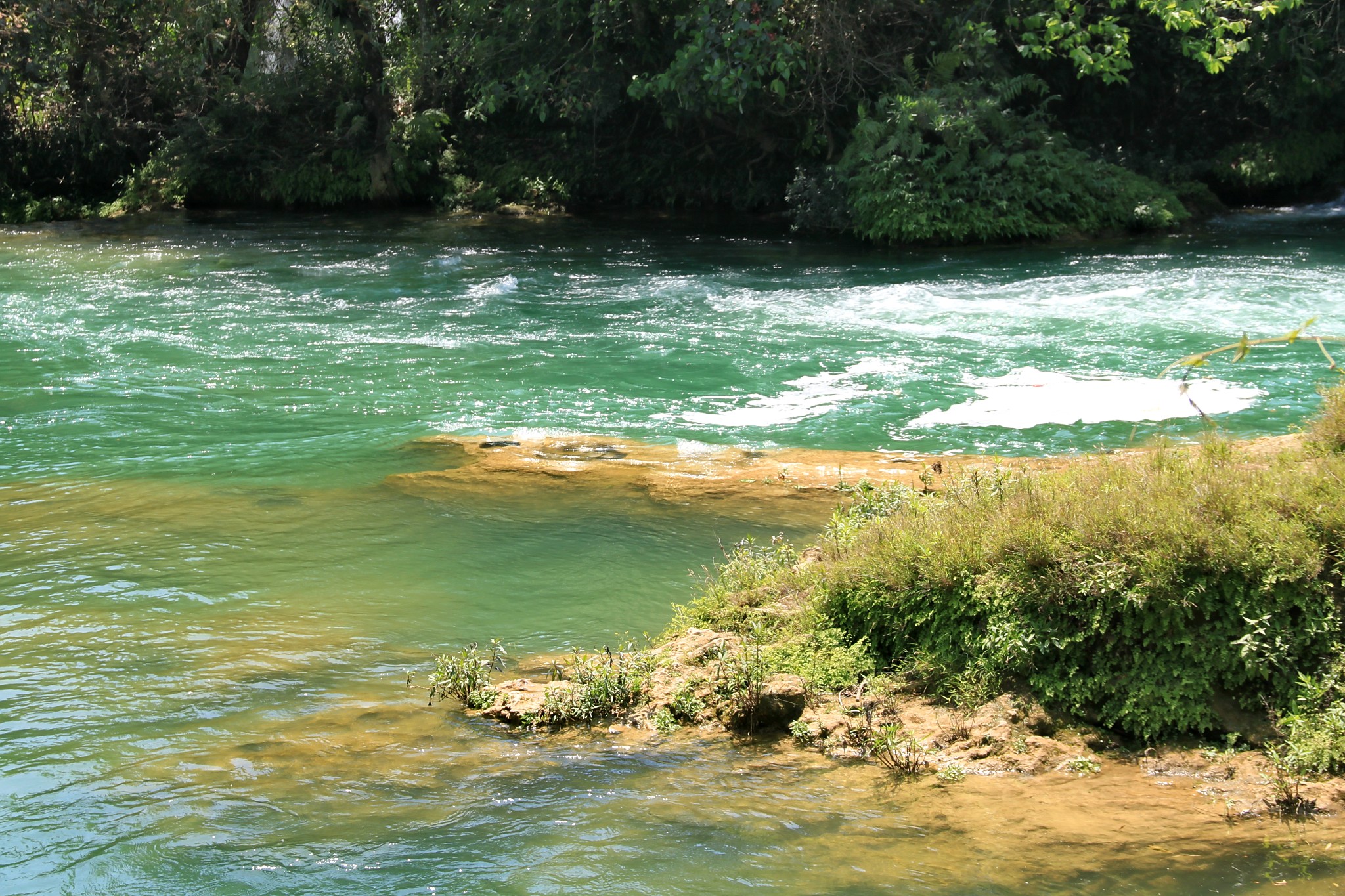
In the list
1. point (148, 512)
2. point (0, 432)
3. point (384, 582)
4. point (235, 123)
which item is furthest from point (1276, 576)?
point (235, 123)

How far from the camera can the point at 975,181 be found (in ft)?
61.1

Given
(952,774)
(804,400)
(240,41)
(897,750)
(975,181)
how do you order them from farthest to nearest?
(240,41), (975,181), (804,400), (897,750), (952,774)

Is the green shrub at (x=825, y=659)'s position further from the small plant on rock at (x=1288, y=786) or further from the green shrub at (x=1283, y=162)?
the green shrub at (x=1283, y=162)

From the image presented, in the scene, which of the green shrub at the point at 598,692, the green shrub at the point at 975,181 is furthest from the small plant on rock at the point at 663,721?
the green shrub at the point at 975,181

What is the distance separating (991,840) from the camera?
3965 millimetres

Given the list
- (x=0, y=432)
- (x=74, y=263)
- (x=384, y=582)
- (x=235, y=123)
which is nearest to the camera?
(x=384, y=582)

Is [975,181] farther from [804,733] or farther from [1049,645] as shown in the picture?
[804,733]

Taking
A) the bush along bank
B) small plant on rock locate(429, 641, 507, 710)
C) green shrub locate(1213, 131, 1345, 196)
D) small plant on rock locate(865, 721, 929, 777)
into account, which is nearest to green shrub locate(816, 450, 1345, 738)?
the bush along bank

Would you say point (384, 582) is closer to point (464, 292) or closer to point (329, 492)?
point (329, 492)

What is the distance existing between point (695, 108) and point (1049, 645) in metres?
16.5

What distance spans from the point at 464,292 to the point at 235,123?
12.2 m

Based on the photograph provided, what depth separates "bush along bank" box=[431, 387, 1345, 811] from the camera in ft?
14.9

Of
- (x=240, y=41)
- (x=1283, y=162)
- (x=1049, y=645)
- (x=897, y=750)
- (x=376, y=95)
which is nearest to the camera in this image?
(x=897, y=750)

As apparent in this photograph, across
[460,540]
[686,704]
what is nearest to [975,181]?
[460,540]
